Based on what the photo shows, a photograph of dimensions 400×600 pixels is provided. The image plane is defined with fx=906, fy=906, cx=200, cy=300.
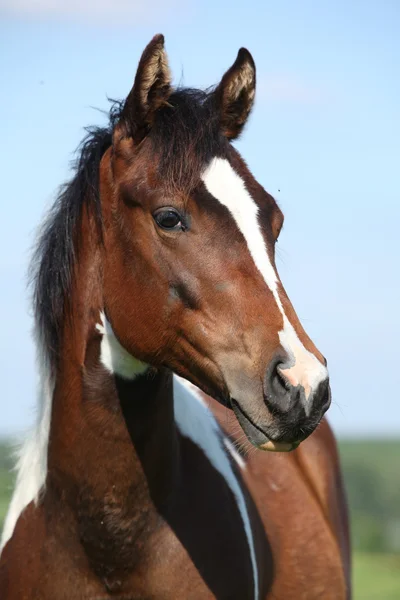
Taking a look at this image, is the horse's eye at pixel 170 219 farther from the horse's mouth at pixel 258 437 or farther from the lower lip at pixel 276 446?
the lower lip at pixel 276 446

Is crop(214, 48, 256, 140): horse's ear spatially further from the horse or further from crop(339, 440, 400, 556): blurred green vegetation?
crop(339, 440, 400, 556): blurred green vegetation

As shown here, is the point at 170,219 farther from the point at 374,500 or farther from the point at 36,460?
the point at 374,500

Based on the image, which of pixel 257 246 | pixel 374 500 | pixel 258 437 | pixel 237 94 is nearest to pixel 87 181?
pixel 237 94

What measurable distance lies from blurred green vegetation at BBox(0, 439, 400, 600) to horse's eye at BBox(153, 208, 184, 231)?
161cm

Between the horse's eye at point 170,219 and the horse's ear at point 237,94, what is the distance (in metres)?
0.55

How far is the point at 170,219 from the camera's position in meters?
3.56

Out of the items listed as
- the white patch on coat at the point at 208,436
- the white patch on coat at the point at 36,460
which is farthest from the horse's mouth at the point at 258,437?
the white patch on coat at the point at 36,460

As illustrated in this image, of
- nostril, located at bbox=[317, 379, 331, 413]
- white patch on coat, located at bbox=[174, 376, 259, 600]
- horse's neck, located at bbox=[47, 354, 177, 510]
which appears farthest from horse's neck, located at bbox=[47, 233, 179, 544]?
nostril, located at bbox=[317, 379, 331, 413]

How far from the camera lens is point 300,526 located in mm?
5027

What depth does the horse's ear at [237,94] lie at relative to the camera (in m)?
3.89

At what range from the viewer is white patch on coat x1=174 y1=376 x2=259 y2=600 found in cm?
421

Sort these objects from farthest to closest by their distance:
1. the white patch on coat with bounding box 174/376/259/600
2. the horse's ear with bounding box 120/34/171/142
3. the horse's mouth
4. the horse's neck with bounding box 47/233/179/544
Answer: the white patch on coat with bounding box 174/376/259/600 → the horse's neck with bounding box 47/233/179/544 → the horse's ear with bounding box 120/34/171/142 → the horse's mouth

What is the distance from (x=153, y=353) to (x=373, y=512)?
3922cm

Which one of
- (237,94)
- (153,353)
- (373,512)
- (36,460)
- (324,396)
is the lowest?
(373,512)
